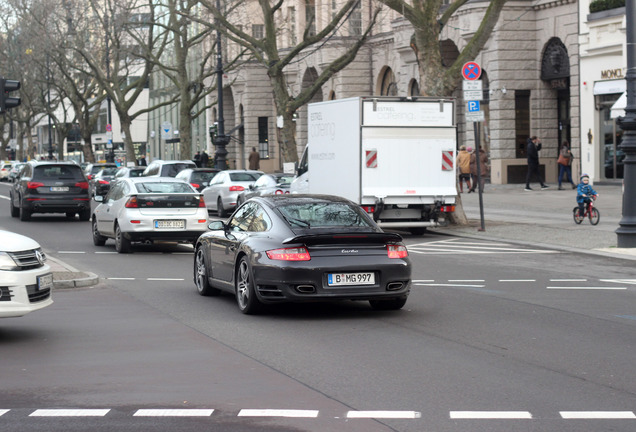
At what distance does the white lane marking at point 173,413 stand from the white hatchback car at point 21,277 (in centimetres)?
294

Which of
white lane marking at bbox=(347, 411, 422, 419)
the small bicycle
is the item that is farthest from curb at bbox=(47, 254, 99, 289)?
the small bicycle

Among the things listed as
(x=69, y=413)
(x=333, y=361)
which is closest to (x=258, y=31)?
(x=333, y=361)

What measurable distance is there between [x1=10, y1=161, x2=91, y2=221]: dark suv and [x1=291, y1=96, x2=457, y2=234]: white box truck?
32.0 feet

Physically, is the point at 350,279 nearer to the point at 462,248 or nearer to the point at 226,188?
the point at 462,248

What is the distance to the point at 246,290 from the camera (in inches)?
476

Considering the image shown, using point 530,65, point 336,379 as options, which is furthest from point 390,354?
Answer: point 530,65

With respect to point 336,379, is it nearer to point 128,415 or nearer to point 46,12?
point 128,415

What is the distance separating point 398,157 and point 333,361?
1516cm

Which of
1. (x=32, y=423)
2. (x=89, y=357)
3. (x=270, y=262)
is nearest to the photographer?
(x=32, y=423)

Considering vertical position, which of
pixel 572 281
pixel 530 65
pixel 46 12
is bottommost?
pixel 572 281

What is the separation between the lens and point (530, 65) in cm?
4178

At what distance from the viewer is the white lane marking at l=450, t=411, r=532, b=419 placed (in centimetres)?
705

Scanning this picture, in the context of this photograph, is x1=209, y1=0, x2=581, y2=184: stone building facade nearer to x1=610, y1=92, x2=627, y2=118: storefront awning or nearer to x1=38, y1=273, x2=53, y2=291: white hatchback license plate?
x1=610, y1=92, x2=627, y2=118: storefront awning

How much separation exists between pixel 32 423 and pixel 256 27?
61768mm
